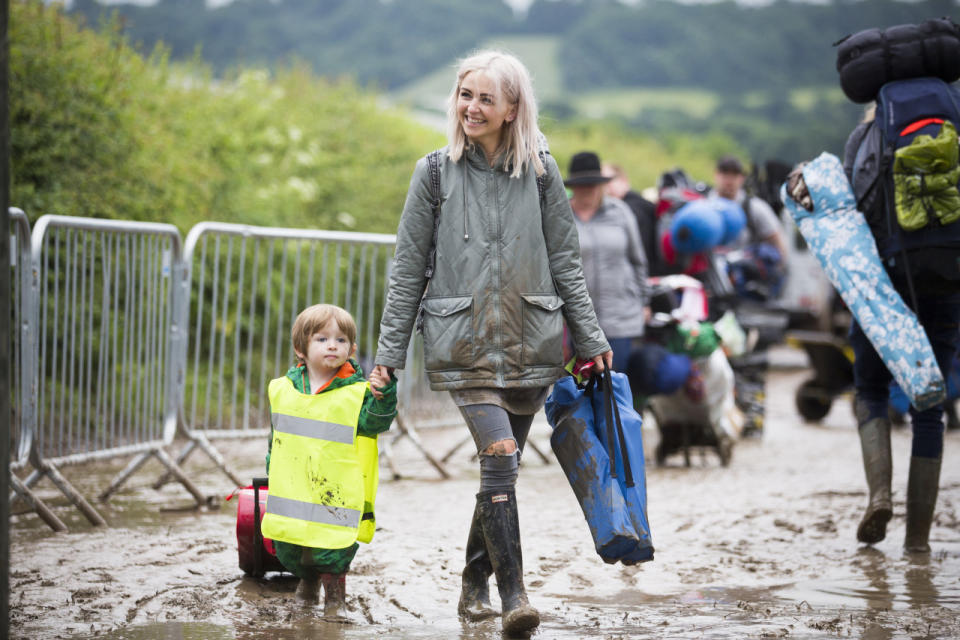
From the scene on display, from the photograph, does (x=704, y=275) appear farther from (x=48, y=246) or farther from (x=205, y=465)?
(x=48, y=246)

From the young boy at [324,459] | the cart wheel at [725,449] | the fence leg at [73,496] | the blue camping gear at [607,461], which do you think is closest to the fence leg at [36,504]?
the fence leg at [73,496]

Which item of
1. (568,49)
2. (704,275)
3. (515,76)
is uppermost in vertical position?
(568,49)

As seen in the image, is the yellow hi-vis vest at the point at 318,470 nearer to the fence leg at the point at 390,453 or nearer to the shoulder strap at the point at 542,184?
the shoulder strap at the point at 542,184

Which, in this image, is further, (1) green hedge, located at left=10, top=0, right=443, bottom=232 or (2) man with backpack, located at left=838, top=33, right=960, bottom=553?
(1) green hedge, located at left=10, top=0, right=443, bottom=232

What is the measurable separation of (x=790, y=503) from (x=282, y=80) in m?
9.73

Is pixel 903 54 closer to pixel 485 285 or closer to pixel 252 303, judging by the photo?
pixel 485 285

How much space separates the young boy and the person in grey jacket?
0.24 m

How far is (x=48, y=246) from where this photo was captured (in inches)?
243

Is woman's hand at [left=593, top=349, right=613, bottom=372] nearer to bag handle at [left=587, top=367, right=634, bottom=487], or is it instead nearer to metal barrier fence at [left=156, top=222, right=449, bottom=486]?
bag handle at [left=587, top=367, right=634, bottom=487]

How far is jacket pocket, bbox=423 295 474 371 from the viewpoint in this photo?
4.22 m

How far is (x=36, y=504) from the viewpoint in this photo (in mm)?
5758

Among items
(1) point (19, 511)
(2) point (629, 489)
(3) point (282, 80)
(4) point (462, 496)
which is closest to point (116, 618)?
(2) point (629, 489)

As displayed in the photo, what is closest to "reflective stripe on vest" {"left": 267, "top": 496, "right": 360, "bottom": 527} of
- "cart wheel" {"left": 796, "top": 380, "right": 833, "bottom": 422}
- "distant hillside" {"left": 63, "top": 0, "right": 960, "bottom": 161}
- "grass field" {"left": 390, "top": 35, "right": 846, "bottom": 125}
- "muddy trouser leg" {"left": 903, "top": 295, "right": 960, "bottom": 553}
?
"muddy trouser leg" {"left": 903, "top": 295, "right": 960, "bottom": 553}

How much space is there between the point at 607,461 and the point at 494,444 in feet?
1.31
